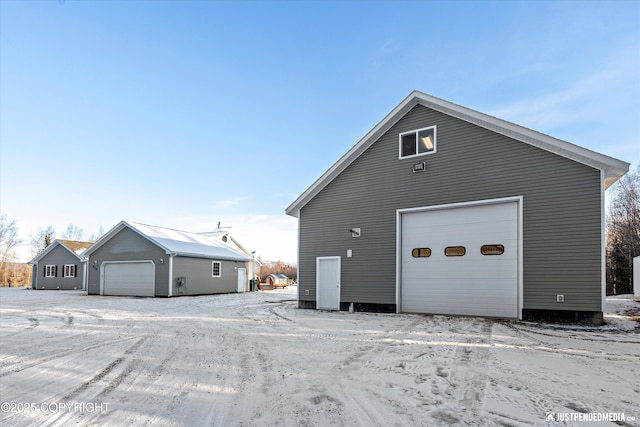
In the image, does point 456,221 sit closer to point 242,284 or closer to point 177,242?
point 177,242

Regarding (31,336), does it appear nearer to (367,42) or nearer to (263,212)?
(367,42)

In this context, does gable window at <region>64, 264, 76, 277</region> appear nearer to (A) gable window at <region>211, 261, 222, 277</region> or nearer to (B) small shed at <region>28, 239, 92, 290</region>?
(B) small shed at <region>28, 239, 92, 290</region>

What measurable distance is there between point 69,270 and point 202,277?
48.5 feet

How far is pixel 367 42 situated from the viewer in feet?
43.4

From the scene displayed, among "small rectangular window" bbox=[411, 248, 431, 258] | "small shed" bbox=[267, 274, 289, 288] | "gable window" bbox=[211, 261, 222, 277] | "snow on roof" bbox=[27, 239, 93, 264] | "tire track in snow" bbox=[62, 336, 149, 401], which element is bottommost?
"small shed" bbox=[267, 274, 289, 288]

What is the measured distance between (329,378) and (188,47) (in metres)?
13.5

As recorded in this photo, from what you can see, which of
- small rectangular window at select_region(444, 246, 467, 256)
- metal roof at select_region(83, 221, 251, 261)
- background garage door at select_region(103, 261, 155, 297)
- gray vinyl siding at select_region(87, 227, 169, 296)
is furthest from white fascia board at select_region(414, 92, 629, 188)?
background garage door at select_region(103, 261, 155, 297)

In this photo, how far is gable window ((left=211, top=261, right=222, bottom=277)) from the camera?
73.9 feet

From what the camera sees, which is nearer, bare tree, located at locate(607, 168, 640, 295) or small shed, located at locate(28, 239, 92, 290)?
bare tree, located at locate(607, 168, 640, 295)

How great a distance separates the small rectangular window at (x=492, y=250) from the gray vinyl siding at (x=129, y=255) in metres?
16.2

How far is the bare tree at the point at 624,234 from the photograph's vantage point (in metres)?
27.2

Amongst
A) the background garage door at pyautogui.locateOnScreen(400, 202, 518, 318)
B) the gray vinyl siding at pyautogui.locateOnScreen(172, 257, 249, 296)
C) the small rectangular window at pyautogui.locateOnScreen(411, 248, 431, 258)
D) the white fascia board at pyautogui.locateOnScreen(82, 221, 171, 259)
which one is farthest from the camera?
the white fascia board at pyautogui.locateOnScreen(82, 221, 171, 259)

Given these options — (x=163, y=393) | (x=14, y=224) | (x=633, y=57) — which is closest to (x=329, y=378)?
Result: (x=163, y=393)

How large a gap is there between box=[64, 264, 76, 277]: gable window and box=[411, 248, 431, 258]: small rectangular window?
28730 millimetres
